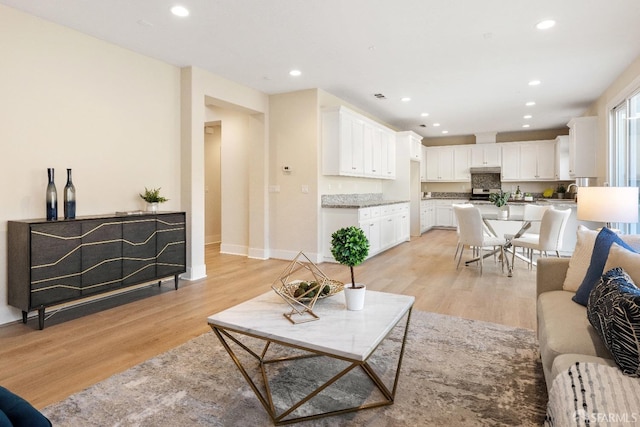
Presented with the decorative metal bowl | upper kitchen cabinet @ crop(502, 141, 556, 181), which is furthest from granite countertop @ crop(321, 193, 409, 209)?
upper kitchen cabinet @ crop(502, 141, 556, 181)

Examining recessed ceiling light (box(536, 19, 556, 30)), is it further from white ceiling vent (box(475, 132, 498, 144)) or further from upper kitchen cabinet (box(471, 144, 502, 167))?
white ceiling vent (box(475, 132, 498, 144))

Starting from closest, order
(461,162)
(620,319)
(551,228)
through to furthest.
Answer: (620,319), (551,228), (461,162)

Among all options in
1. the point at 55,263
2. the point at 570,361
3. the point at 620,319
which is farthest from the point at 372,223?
the point at 620,319

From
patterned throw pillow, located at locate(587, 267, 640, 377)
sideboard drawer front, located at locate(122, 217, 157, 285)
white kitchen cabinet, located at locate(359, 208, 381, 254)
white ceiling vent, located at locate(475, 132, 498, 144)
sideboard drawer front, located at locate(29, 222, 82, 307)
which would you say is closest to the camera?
patterned throw pillow, located at locate(587, 267, 640, 377)

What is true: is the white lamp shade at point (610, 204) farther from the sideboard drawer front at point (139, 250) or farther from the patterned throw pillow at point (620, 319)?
the sideboard drawer front at point (139, 250)

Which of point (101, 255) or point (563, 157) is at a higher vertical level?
point (563, 157)

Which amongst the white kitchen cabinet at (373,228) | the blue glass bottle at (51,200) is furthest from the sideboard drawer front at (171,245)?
the white kitchen cabinet at (373,228)

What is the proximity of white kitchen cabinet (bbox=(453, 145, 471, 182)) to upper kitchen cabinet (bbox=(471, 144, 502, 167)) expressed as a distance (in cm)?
13

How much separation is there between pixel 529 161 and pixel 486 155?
1.02 metres

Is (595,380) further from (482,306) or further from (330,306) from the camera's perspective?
(482,306)

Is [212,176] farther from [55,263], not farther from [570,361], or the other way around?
[570,361]

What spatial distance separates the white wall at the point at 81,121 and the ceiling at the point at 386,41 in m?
0.19

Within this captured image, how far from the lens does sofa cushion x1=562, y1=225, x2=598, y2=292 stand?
2.20 meters

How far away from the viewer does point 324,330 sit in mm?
1716
